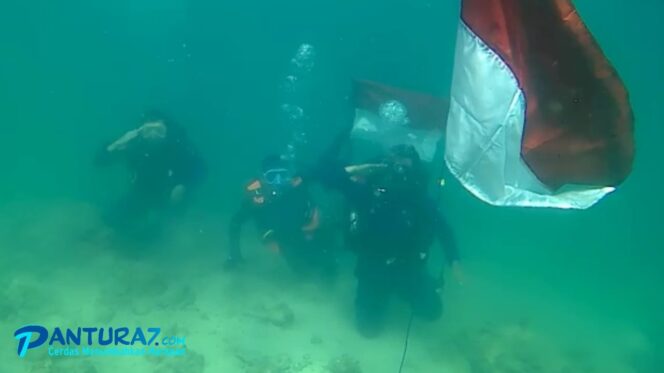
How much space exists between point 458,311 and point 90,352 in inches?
294

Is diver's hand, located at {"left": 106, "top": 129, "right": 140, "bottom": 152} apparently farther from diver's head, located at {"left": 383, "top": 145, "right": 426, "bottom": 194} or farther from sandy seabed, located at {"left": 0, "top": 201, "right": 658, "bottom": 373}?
diver's head, located at {"left": 383, "top": 145, "right": 426, "bottom": 194}

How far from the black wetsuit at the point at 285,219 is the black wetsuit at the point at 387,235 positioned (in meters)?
1.02

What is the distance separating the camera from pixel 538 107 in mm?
2605

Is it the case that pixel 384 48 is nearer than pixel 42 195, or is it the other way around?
pixel 42 195

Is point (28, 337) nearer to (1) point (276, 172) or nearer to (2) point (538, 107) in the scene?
(1) point (276, 172)

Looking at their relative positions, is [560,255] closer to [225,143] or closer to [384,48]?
[225,143]

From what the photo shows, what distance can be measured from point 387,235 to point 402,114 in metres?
8.05

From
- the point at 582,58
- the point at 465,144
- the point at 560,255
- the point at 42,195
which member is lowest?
the point at 560,255

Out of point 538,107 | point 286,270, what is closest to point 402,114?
point 286,270

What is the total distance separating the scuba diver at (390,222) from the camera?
8.00m

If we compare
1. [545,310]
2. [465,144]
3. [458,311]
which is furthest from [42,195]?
[465,144]

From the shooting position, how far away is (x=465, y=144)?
9.32 feet

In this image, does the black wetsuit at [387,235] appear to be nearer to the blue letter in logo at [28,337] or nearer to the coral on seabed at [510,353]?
the coral on seabed at [510,353]

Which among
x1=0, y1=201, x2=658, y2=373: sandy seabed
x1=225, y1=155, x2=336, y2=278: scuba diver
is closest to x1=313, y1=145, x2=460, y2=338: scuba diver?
x1=225, y1=155, x2=336, y2=278: scuba diver
